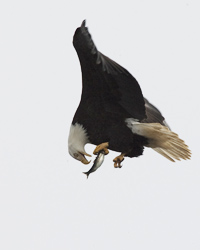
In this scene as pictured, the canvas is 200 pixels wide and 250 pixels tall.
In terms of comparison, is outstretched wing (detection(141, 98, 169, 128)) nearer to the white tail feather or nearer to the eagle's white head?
the white tail feather

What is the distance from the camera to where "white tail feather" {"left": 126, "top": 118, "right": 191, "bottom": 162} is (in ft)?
23.0

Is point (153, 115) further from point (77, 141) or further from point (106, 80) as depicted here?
point (106, 80)

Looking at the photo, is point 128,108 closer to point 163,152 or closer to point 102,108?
point 102,108

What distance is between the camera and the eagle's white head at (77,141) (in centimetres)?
717

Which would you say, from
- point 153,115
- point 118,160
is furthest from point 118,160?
point 153,115

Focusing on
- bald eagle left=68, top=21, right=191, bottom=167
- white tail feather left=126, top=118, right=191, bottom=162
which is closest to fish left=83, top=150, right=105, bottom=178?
bald eagle left=68, top=21, right=191, bottom=167

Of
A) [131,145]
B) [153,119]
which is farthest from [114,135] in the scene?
[153,119]

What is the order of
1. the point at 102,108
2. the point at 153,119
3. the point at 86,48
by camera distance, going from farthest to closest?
the point at 153,119
the point at 102,108
the point at 86,48

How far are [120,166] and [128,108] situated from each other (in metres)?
0.56

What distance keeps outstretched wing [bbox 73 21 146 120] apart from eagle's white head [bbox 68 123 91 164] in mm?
302

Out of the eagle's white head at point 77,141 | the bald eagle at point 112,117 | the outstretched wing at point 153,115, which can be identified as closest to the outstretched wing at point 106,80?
the bald eagle at point 112,117

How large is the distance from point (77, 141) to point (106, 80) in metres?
0.67

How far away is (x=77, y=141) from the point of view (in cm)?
721

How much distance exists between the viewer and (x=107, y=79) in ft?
22.1
